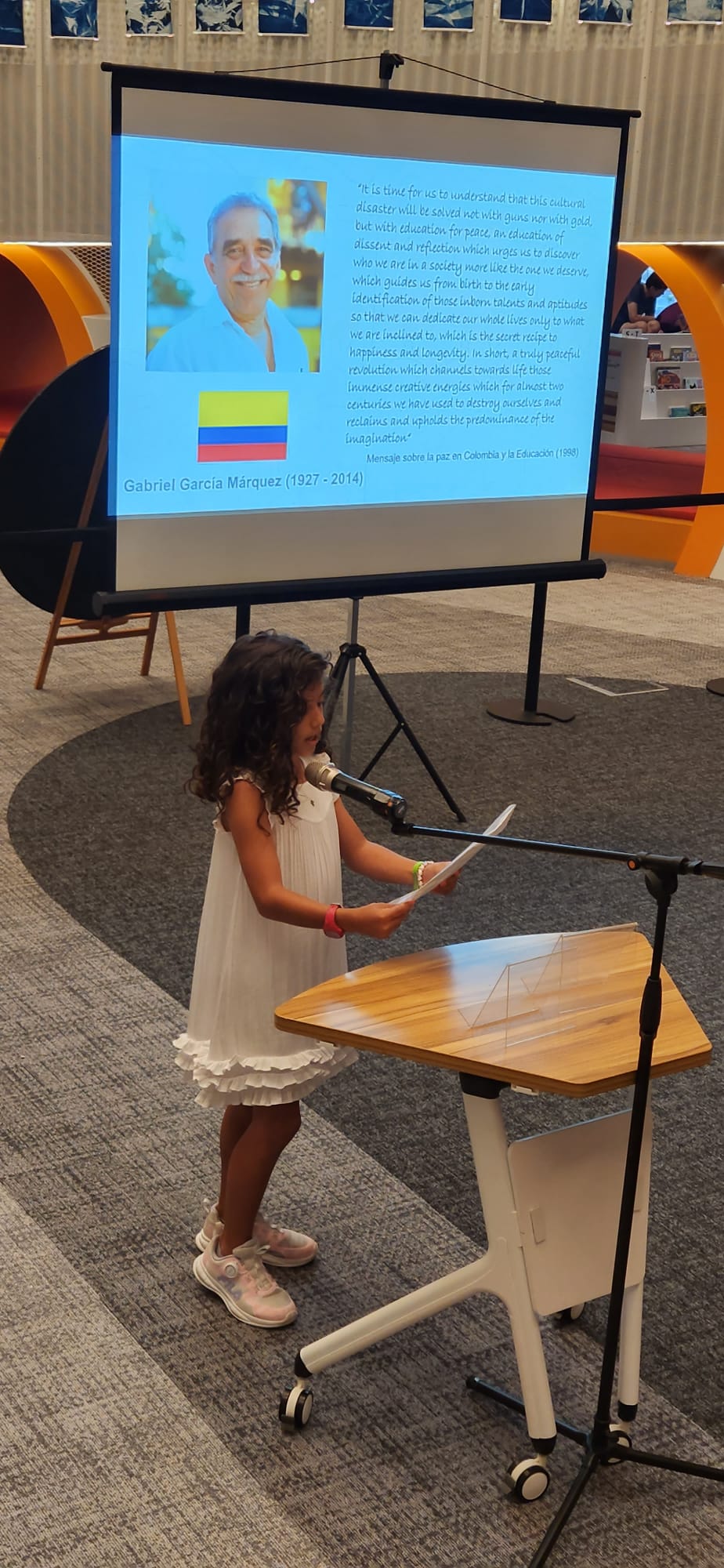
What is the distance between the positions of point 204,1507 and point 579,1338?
66 cm

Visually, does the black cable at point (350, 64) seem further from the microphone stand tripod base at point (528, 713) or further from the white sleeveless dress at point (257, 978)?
the white sleeveless dress at point (257, 978)

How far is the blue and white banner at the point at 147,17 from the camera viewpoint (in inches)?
372

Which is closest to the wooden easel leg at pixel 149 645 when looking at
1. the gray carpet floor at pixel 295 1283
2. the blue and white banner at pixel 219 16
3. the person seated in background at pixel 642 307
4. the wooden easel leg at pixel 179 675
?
the wooden easel leg at pixel 179 675

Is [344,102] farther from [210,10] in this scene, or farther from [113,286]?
[210,10]

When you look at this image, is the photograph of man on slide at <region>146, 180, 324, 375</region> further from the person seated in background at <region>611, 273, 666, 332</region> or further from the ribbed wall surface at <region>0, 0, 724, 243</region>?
the person seated in background at <region>611, 273, 666, 332</region>

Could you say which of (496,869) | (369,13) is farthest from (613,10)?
(496,869)

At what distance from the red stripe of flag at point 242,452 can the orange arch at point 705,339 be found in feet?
14.8

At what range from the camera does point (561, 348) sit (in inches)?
175

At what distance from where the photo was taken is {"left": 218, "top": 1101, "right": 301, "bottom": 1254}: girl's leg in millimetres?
2242

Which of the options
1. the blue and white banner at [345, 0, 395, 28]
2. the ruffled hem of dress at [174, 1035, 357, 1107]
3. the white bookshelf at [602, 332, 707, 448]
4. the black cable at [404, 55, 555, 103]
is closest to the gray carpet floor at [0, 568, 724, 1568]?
the ruffled hem of dress at [174, 1035, 357, 1107]

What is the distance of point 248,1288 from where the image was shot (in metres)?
2.33

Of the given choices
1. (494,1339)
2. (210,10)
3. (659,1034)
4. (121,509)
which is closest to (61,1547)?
(494,1339)

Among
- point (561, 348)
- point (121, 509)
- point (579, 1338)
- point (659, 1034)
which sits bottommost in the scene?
point (579, 1338)

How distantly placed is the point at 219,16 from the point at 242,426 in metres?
6.72
